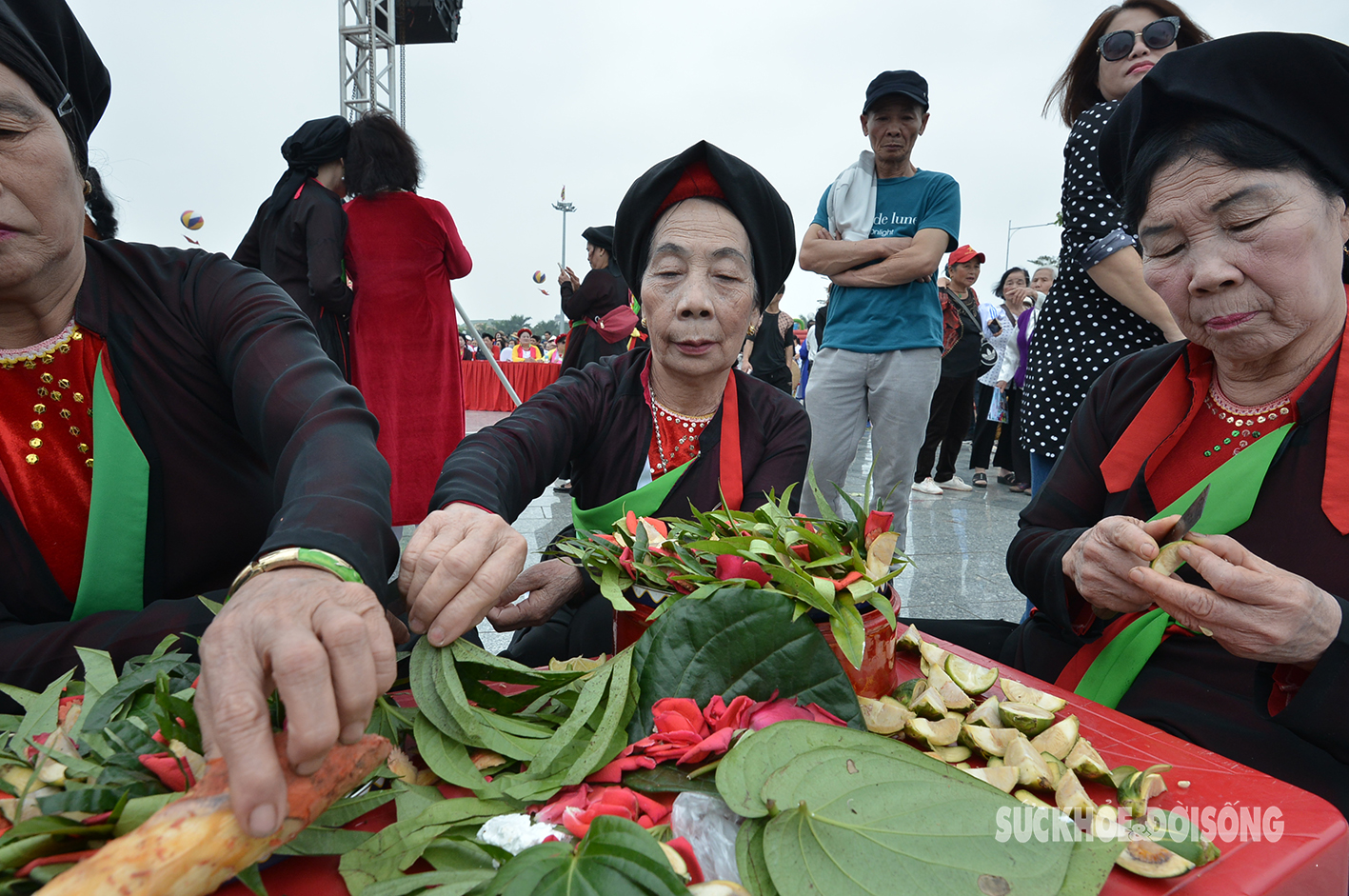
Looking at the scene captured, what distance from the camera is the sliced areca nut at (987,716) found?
881 mm

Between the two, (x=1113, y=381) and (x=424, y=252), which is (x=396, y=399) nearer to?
(x=424, y=252)

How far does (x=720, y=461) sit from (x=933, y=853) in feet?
3.64

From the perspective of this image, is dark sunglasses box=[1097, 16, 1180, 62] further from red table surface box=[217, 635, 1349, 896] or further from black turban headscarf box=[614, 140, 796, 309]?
red table surface box=[217, 635, 1349, 896]

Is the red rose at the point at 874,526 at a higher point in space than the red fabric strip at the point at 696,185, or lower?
lower

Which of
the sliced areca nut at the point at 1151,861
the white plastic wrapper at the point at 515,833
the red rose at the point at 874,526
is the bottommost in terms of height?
the sliced areca nut at the point at 1151,861

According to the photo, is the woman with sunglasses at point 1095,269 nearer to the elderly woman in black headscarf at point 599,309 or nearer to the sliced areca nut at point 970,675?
the sliced areca nut at point 970,675

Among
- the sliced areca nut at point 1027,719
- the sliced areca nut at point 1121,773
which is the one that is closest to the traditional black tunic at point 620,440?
the sliced areca nut at point 1027,719

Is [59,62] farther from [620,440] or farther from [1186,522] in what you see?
[1186,522]

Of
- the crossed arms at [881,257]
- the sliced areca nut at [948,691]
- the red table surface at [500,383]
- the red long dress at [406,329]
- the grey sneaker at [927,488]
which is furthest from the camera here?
the red table surface at [500,383]

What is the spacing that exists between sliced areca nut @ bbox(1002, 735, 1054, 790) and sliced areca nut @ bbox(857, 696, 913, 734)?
0.36 feet

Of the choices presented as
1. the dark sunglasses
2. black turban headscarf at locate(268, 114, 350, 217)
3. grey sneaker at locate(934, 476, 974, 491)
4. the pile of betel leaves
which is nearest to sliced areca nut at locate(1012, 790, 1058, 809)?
the pile of betel leaves

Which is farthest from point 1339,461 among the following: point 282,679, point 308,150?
point 308,150

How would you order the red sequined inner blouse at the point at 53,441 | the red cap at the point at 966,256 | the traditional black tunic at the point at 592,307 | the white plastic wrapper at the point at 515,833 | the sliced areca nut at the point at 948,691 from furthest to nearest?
the red cap at the point at 966,256 → the traditional black tunic at the point at 592,307 → the red sequined inner blouse at the point at 53,441 → the sliced areca nut at the point at 948,691 → the white plastic wrapper at the point at 515,833

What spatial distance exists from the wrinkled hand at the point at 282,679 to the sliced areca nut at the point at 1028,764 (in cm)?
64
